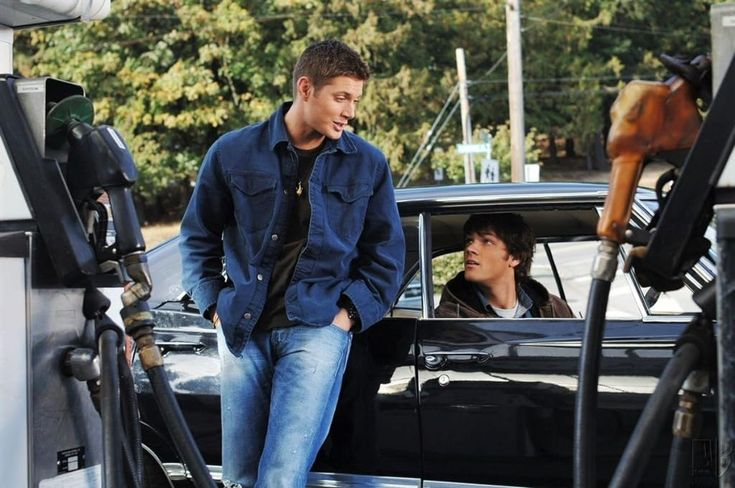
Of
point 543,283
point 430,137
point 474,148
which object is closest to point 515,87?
point 474,148

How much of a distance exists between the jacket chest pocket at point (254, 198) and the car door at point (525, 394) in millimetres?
945

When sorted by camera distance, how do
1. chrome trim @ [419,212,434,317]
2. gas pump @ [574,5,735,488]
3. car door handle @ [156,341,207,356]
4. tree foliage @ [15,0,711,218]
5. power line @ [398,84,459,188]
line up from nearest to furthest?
gas pump @ [574,5,735,488]
chrome trim @ [419,212,434,317]
car door handle @ [156,341,207,356]
tree foliage @ [15,0,711,218]
power line @ [398,84,459,188]

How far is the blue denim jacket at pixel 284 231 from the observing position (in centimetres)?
334

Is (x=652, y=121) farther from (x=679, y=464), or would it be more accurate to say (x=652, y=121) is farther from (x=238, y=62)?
(x=238, y=62)

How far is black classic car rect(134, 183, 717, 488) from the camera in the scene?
3.79 m

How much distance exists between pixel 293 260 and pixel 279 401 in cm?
43

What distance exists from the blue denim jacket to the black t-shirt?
0.09 feet

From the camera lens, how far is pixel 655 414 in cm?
224

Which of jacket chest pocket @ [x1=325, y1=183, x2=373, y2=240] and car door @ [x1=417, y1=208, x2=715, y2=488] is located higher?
jacket chest pocket @ [x1=325, y1=183, x2=373, y2=240]

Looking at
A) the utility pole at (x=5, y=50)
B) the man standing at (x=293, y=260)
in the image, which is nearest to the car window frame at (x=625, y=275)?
the man standing at (x=293, y=260)

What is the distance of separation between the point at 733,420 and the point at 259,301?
5.29 ft

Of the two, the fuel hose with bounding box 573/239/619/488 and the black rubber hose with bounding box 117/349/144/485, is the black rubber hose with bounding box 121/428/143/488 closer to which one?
the black rubber hose with bounding box 117/349/144/485

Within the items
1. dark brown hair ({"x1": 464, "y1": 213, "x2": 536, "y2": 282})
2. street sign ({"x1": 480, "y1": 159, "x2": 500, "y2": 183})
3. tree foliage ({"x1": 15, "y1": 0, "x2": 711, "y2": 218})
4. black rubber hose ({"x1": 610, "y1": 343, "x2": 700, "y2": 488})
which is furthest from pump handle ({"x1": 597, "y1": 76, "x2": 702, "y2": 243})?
tree foliage ({"x1": 15, "y1": 0, "x2": 711, "y2": 218})

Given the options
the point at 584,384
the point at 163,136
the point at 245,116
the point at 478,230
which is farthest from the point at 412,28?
the point at 584,384
